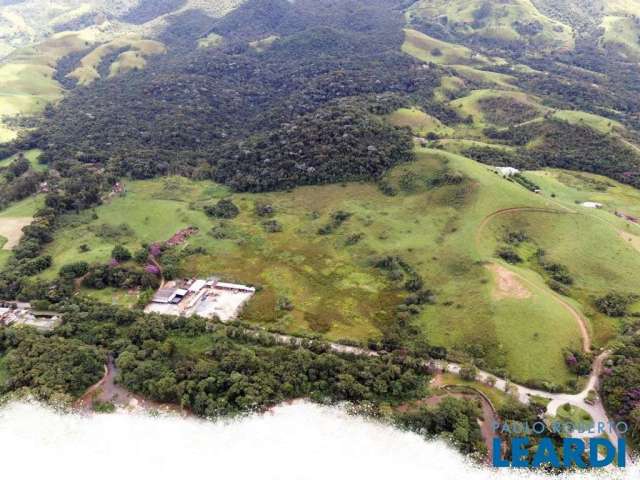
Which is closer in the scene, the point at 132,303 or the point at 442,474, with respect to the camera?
the point at 442,474

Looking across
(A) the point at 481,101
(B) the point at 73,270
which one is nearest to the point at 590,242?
(A) the point at 481,101

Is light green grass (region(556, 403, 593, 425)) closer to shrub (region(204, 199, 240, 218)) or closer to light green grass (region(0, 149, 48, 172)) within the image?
shrub (region(204, 199, 240, 218))

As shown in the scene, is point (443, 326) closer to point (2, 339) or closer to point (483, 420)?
point (483, 420)

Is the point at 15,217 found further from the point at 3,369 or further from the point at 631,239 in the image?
the point at 631,239

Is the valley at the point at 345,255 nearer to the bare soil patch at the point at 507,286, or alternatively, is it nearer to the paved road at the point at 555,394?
the paved road at the point at 555,394

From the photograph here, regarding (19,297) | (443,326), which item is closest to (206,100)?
(19,297)

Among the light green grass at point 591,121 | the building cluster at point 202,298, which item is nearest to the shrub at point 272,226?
the building cluster at point 202,298
